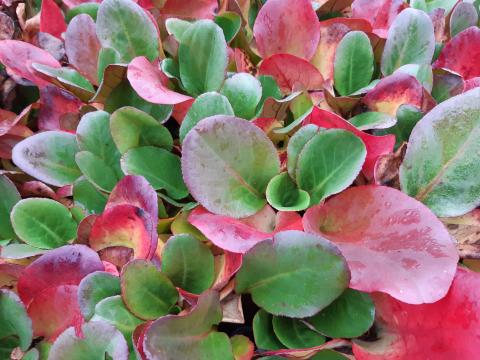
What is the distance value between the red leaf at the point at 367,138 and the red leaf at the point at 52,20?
410 millimetres

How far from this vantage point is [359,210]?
0.48 metres

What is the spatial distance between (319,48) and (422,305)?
360 millimetres

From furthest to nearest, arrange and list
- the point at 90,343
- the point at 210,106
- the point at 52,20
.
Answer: the point at 52,20
the point at 210,106
the point at 90,343

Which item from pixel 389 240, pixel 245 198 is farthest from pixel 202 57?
pixel 389 240

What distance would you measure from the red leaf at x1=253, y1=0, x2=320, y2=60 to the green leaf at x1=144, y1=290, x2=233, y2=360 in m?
0.35

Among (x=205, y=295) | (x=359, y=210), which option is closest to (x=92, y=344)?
(x=205, y=295)

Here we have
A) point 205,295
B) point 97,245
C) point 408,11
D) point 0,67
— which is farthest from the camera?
point 0,67

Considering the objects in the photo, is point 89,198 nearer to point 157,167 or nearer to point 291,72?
point 157,167

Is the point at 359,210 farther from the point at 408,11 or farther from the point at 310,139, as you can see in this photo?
the point at 408,11

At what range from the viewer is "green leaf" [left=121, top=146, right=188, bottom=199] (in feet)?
1.73

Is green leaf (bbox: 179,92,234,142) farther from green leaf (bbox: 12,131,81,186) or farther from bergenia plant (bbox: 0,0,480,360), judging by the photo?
green leaf (bbox: 12,131,81,186)

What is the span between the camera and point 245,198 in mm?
506

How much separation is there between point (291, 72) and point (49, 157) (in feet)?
0.93

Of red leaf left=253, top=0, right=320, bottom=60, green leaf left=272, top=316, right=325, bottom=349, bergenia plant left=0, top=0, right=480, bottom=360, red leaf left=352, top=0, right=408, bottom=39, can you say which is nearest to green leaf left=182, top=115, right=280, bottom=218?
bergenia plant left=0, top=0, right=480, bottom=360
